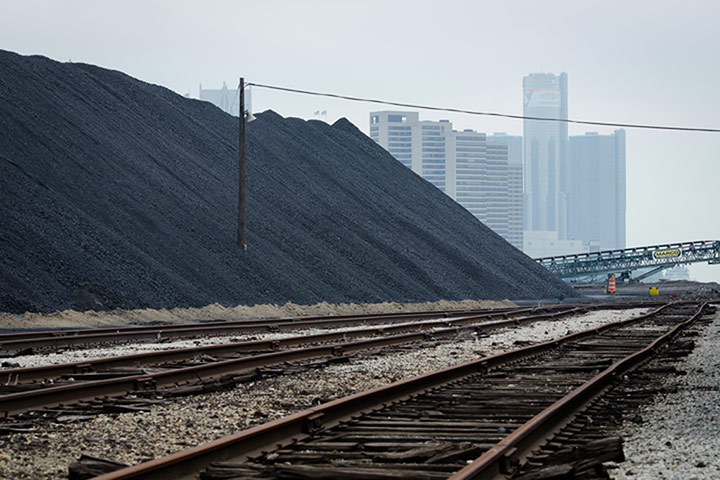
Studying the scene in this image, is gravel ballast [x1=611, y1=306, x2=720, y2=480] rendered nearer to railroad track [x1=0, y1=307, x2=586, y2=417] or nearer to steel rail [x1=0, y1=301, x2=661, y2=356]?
railroad track [x1=0, y1=307, x2=586, y2=417]

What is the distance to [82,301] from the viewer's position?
25.8 metres

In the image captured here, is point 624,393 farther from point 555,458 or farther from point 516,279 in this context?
point 516,279

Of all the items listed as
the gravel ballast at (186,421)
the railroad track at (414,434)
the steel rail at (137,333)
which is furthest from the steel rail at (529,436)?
the steel rail at (137,333)

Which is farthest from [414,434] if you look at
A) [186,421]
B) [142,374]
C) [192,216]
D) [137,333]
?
[192,216]

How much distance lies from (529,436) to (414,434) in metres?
0.93

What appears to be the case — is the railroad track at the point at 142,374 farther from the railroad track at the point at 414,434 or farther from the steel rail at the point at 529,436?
the steel rail at the point at 529,436

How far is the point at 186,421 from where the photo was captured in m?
8.43

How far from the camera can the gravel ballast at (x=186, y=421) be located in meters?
6.87

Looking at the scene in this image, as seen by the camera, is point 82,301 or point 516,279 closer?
point 82,301

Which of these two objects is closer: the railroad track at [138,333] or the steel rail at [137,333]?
the railroad track at [138,333]

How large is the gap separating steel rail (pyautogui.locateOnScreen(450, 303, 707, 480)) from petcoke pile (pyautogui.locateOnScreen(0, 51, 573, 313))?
57.2 ft

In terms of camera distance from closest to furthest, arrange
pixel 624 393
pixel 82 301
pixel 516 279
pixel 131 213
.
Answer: pixel 624 393 < pixel 82 301 < pixel 131 213 < pixel 516 279

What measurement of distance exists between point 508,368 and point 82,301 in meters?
15.7

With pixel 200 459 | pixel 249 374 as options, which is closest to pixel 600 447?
pixel 200 459
